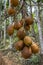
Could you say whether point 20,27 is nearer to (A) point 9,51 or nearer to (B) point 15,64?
(B) point 15,64

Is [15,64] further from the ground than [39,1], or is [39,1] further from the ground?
[39,1]

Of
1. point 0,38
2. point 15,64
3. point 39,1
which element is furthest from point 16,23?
point 0,38

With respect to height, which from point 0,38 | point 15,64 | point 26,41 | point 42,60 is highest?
point 26,41

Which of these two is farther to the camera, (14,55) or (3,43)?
(3,43)

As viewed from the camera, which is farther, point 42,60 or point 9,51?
point 9,51

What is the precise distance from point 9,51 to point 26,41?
563cm

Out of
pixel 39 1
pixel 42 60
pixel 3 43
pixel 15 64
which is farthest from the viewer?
pixel 3 43

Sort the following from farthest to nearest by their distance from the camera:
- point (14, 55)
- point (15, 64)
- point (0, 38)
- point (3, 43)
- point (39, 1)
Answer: point (0, 38), point (3, 43), point (14, 55), point (15, 64), point (39, 1)

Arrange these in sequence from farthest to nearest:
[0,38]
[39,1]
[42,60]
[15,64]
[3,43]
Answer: [0,38], [3,43], [15,64], [42,60], [39,1]

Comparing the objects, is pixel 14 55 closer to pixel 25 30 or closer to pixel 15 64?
pixel 15 64

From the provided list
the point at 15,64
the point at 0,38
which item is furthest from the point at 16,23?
the point at 0,38

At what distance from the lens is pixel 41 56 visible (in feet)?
13.7

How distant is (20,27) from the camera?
17.5 inches

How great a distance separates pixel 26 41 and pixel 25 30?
29mm
